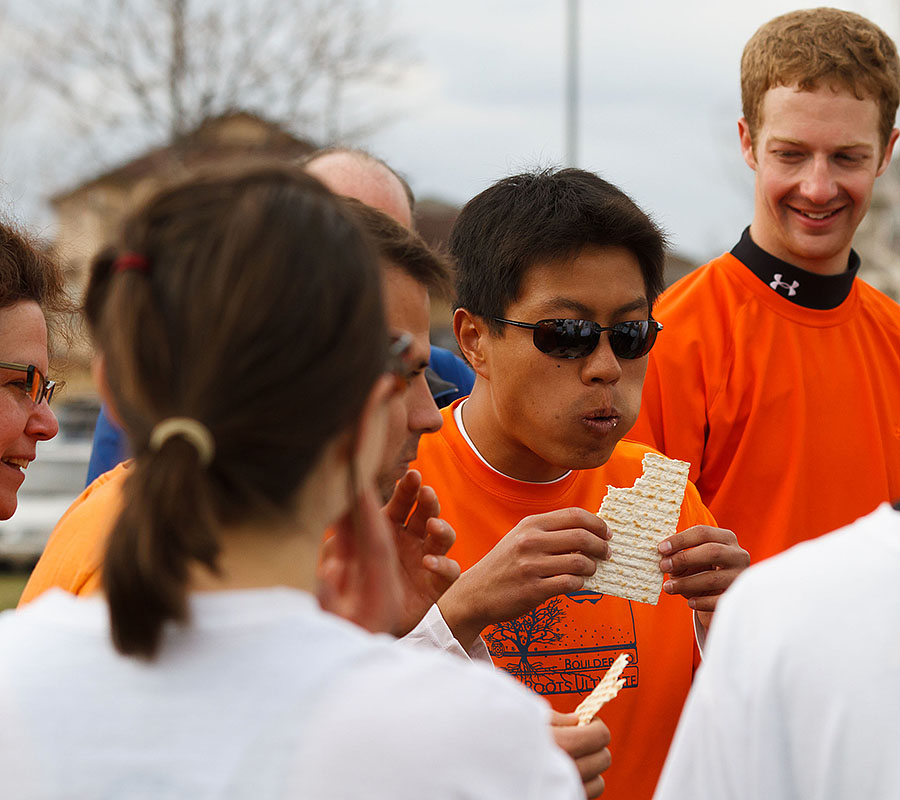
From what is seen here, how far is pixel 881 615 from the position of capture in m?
1.59

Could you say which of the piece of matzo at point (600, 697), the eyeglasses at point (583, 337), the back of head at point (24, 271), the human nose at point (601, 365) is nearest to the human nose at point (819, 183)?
the eyeglasses at point (583, 337)

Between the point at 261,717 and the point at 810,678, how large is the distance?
2.59 ft

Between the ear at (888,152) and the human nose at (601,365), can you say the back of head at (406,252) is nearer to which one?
the human nose at (601,365)

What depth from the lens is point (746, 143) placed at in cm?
458

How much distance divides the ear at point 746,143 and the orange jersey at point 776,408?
1.75 feet

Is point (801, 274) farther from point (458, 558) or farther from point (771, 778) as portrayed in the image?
point (771, 778)

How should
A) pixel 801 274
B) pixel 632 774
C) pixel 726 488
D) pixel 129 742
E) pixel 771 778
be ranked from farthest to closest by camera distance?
pixel 801 274 < pixel 726 488 < pixel 632 774 < pixel 771 778 < pixel 129 742

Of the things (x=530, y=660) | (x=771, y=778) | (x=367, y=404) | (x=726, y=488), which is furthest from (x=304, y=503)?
(x=726, y=488)

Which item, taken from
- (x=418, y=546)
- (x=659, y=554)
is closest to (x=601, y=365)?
(x=659, y=554)

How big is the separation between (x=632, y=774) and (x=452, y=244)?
1782 millimetres

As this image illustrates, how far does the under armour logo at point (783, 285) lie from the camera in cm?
427

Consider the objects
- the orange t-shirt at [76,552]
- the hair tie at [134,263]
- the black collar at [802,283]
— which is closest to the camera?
the hair tie at [134,263]

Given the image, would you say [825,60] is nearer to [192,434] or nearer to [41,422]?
[41,422]

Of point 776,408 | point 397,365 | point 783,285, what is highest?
point 397,365
